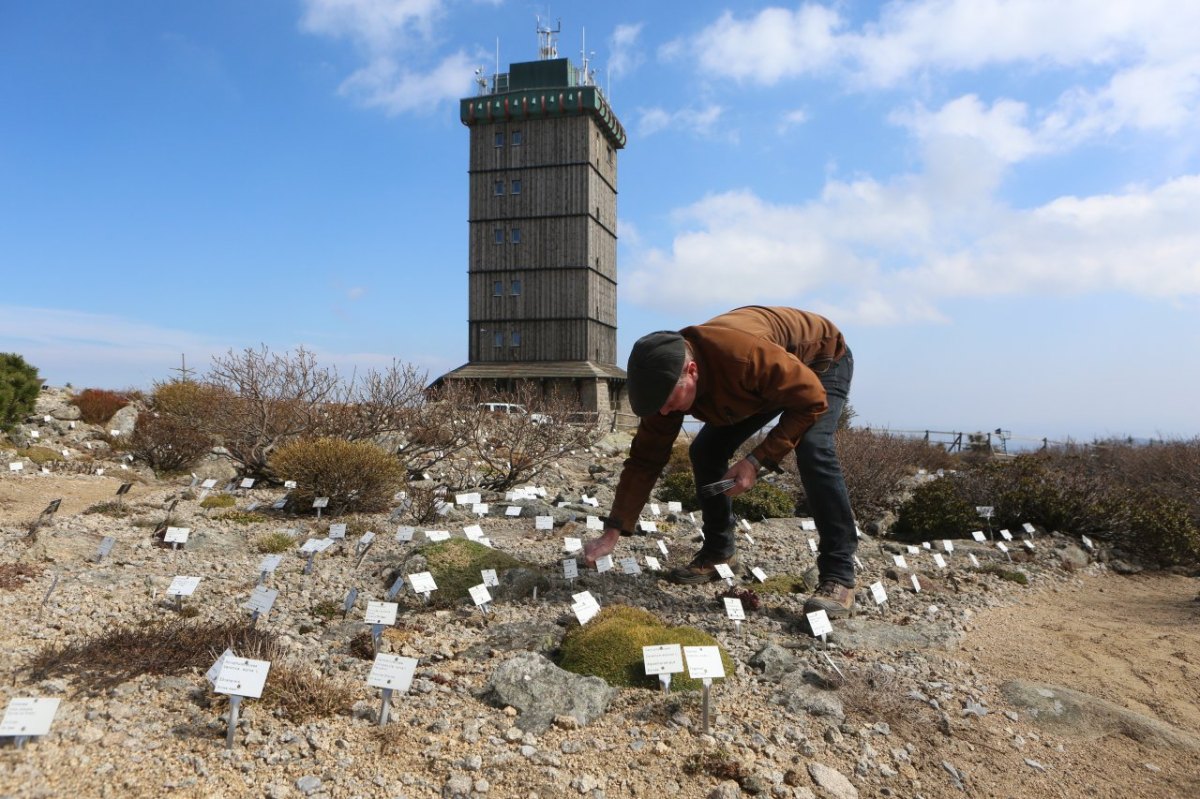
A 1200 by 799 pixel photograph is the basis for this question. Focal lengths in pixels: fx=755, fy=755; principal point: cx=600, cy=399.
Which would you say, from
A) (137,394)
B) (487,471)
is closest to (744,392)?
(487,471)

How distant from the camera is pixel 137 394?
2091cm

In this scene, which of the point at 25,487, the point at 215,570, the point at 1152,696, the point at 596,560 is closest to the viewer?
the point at 1152,696

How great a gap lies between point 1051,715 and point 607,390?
27800mm

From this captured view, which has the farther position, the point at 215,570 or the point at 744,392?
the point at 215,570

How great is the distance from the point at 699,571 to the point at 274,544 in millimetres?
3285

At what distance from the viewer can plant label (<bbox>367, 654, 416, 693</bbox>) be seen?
2.73 metres

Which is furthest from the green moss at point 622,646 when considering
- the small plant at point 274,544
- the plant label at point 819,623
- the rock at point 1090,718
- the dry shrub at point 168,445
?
the dry shrub at point 168,445

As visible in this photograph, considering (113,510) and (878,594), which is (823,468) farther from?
(113,510)

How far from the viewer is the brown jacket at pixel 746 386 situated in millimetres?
3654

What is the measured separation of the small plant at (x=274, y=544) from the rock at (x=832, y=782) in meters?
4.46

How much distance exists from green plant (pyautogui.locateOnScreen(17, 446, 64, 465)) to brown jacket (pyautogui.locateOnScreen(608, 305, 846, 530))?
11448 mm

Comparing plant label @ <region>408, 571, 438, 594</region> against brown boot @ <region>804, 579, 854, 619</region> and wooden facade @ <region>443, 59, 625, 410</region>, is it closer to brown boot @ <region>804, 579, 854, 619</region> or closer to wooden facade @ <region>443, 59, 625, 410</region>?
brown boot @ <region>804, 579, 854, 619</region>

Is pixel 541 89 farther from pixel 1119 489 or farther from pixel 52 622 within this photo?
pixel 52 622

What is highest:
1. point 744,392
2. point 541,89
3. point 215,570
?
point 541,89
